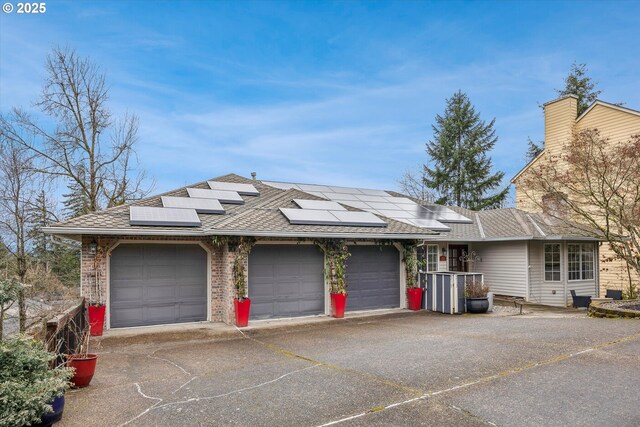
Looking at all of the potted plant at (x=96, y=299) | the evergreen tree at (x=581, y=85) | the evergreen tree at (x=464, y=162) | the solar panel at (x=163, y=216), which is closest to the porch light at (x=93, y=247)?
the potted plant at (x=96, y=299)

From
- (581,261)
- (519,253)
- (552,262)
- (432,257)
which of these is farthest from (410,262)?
(581,261)

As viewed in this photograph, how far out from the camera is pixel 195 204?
1216cm

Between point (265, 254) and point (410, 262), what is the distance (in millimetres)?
4762

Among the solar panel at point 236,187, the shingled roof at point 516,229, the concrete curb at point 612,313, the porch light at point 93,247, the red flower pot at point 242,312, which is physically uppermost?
the solar panel at point 236,187

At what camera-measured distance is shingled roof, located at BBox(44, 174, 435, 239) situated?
31.1 feet

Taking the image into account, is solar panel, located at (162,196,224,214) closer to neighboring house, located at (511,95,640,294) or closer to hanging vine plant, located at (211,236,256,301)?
hanging vine plant, located at (211,236,256,301)

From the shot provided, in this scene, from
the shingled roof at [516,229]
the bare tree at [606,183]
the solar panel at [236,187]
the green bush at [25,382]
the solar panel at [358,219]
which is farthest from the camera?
the shingled roof at [516,229]

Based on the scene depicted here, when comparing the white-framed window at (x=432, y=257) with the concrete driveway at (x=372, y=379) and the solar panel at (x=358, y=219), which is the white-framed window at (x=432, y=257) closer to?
the solar panel at (x=358, y=219)

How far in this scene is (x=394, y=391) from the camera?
552 cm

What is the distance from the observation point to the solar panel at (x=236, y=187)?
47.9 feet

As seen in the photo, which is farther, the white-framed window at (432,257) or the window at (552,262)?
the white-framed window at (432,257)

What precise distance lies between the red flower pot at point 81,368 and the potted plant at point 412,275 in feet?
31.2

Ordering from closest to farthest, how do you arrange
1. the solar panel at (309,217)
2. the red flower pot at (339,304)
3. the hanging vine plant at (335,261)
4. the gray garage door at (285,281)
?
the gray garage door at (285,281), the solar panel at (309,217), the red flower pot at (339,304), the hanging vine plant at (335,261)

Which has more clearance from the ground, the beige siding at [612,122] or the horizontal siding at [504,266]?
the beige siding at [612,122]
